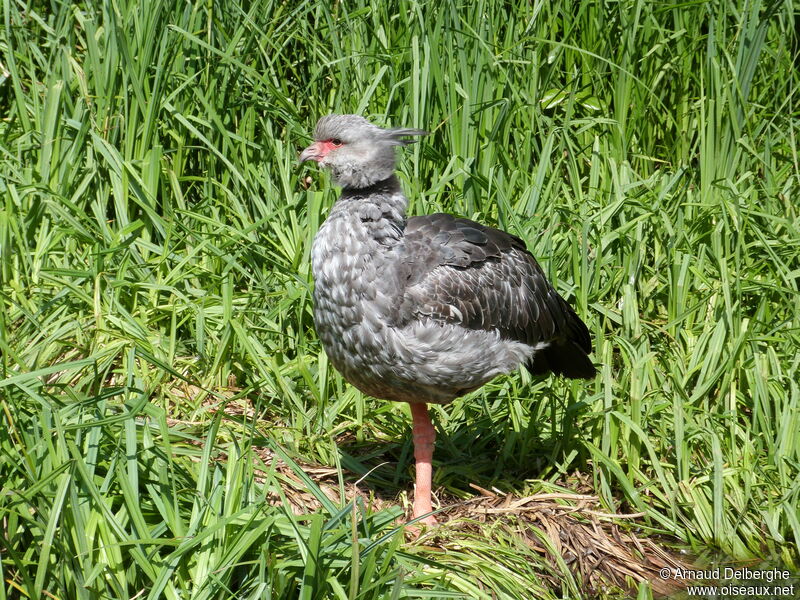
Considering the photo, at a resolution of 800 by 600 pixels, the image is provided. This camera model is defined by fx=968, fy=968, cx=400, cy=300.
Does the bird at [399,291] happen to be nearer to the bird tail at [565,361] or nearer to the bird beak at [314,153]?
the bird beak at [314,153]

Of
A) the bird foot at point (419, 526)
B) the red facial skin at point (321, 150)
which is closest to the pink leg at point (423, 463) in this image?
the bird foot at point (419, 526)

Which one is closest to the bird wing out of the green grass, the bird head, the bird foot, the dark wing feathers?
the dark wing feathers

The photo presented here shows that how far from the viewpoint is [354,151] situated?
11.4ft

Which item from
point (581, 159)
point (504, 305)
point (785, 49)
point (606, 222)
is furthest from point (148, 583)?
point (785, 49)

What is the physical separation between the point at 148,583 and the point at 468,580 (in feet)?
3.45

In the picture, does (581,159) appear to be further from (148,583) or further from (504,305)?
(148,583)

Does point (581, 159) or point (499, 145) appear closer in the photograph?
point (499, 145)

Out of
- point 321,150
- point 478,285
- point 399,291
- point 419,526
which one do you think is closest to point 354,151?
point 321,150

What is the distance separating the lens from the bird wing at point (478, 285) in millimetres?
3447

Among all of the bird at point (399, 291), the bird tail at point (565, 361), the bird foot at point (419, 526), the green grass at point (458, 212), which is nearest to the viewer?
the bird at point (399, 291)

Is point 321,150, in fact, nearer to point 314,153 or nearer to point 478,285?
point 314,153

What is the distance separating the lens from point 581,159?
5070 millimetres

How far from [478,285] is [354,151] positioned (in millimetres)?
686

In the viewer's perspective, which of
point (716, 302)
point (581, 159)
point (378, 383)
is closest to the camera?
point (378, 383)
